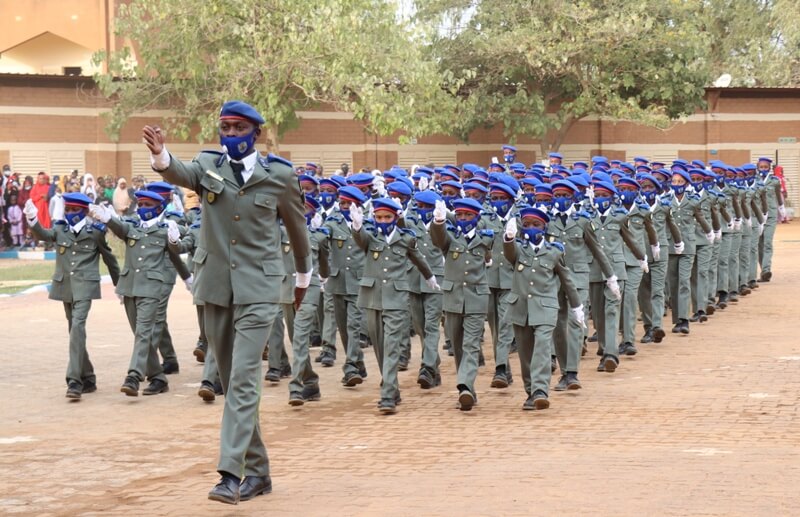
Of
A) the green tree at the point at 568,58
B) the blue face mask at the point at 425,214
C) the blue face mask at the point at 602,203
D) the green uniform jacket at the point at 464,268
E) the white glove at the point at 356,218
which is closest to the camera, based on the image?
the green uniform jacket at the point at 464,268

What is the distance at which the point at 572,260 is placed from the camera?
1377 centimetres

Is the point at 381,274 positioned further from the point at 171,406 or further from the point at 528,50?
the point at 528,50

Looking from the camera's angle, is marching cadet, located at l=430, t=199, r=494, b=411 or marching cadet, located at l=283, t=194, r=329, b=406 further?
marching cadet, located at l=283, t=194, r=329, b=406

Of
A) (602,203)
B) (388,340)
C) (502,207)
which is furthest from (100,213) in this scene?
Answer: (602,203)

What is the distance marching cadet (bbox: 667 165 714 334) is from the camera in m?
17.4

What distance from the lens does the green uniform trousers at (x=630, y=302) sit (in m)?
15.2

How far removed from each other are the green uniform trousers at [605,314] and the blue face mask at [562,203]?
114cm

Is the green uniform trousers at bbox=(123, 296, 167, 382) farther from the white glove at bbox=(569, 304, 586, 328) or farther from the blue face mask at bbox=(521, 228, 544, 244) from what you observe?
the white glove at bbox=(569, 304, 586, 328)

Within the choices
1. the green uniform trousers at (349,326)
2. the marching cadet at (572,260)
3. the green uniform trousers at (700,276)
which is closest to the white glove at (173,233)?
the green uniform trousers at (349,326)

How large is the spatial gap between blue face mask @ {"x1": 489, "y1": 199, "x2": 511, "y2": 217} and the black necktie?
6.10m

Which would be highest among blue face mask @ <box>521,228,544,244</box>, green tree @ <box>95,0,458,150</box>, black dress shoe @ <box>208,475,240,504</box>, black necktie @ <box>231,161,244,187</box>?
green tree @ <box>95,0,458,150</box>

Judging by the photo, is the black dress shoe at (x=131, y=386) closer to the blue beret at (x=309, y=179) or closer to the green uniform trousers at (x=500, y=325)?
the blue beret at (x=309, y=179)

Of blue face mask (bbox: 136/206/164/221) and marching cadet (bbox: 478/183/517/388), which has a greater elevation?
blue face mask (bbox: 136/206/164/221)

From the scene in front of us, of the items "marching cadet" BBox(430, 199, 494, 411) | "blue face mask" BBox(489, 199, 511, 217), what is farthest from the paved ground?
"blue face mask" BBox(489, 199, 511, 217)
